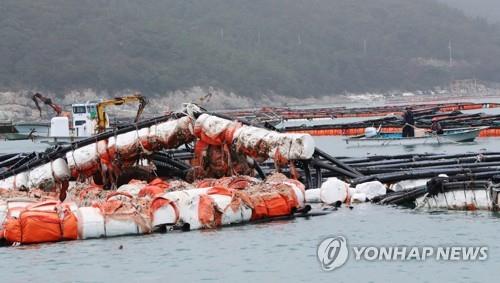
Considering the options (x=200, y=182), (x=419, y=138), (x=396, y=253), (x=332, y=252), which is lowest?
(x=396, y=253)

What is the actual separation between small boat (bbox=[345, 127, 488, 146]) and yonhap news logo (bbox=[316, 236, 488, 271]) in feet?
112

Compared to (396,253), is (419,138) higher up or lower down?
higher up

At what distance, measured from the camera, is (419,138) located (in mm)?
61938

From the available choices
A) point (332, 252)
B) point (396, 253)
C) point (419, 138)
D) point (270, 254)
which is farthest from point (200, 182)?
point (419, 138)

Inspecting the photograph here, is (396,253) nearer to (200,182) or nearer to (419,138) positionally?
(200,182)

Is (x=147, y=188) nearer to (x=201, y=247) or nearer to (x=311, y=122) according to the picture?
(x=201, y=247)

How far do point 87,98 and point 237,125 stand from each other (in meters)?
136

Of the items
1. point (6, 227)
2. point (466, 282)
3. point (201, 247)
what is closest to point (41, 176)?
point (6, 227)

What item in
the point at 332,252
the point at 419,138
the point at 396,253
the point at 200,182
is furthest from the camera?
the point at 419,138

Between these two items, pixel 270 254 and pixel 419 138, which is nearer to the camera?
pixel 270 254

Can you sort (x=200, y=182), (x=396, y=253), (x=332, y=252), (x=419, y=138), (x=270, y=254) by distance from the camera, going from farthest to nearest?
(x=419, y=138) → (x=200, y=182) → (x=332, y=252) → (x=270, y=254) → (x=396, y=253)

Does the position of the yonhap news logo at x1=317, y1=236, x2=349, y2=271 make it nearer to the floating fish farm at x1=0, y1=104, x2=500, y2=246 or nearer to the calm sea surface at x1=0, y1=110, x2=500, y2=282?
the calm sea surface at x1=0, y1=110, x2=500, y2=282

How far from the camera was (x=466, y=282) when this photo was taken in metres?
23.8

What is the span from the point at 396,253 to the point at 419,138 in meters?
35.5
